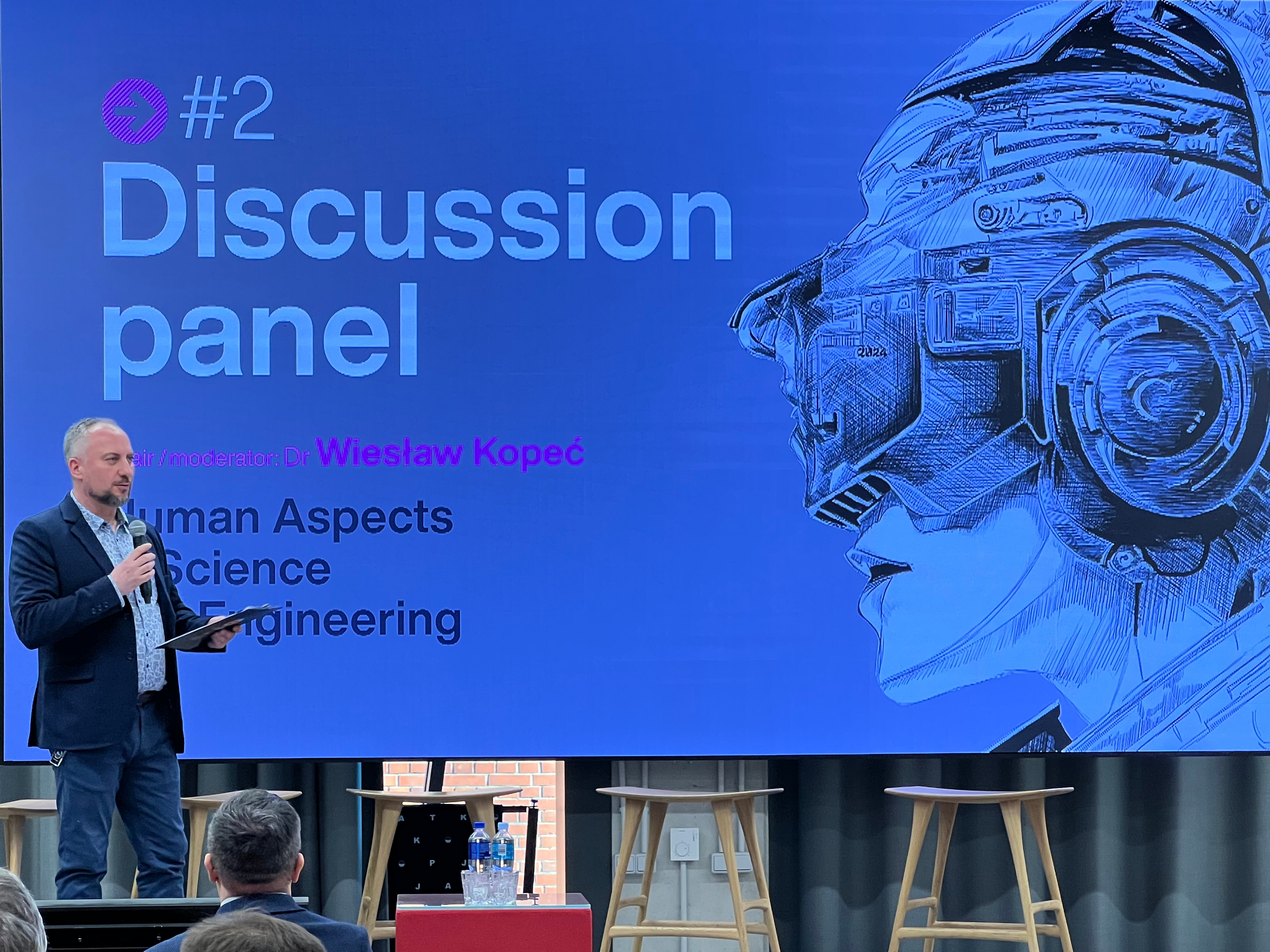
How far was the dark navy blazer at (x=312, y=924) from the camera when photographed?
7.81ft

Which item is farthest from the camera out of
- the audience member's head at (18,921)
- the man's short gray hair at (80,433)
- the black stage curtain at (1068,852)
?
the black stage curtain at (1068,852)

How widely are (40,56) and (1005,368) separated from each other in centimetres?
322

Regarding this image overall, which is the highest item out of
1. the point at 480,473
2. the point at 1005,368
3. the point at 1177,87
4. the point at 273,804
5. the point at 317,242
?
the point at 1177,87

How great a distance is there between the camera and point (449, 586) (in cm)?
467

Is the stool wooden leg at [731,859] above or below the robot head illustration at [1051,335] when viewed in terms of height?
below

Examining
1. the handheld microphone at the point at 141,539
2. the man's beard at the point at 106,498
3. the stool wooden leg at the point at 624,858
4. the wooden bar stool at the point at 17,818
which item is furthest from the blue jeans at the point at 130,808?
the stool wooden leg at the point at 624,858

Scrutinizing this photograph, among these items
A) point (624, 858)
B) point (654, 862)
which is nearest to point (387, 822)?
point (624, 858)

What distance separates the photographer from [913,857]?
4.60 meters

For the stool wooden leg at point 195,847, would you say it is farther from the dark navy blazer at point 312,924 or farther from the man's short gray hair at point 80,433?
the dark navy blazer at point 312,924

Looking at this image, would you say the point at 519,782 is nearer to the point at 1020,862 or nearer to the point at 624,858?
the point at 624,858

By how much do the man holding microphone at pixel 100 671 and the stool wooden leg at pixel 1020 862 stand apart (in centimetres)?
238

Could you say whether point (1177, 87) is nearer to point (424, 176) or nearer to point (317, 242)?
point (424, 176)

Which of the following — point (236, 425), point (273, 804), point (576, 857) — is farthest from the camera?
point (576, 857)

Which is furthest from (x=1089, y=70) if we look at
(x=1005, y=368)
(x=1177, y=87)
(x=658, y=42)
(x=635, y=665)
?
(x=635, y=665)
